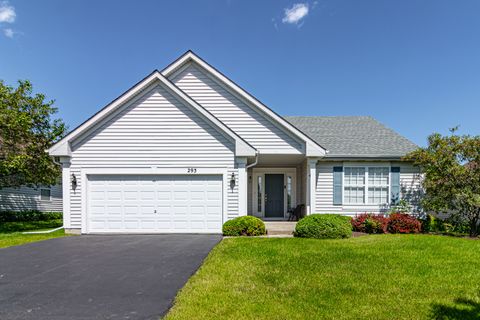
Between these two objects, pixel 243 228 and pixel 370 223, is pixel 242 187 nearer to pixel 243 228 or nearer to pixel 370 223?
pixel 243 228

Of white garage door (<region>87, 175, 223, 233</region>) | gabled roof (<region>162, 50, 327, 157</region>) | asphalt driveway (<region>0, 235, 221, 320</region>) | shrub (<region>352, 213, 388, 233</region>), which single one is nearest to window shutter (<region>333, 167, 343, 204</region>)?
shrub (<region>352, 213, 388, 233</region>)

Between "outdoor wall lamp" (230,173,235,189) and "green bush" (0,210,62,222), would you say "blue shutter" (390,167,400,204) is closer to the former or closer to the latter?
"outdoor wall lamp" (230,173,235,189)

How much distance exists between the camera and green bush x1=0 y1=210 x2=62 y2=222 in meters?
18.8

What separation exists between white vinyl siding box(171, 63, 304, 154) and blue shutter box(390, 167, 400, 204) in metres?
4.63

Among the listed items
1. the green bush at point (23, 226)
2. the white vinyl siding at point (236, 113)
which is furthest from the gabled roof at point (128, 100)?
the green bush at point (23, 226)

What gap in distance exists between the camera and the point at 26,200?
20.2 m

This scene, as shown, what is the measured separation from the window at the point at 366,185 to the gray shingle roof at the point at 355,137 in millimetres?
778

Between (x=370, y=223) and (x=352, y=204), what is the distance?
1.65 metres

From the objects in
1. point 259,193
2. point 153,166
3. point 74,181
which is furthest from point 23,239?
point 259,193

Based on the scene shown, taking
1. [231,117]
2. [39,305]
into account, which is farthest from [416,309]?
[231,117]

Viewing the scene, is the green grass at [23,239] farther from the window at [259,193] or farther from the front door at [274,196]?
the front door at [274,196]

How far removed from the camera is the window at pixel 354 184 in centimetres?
1317

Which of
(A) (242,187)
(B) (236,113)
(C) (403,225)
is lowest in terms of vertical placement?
(C) (403,225)

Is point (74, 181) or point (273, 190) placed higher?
point (74, 181)
